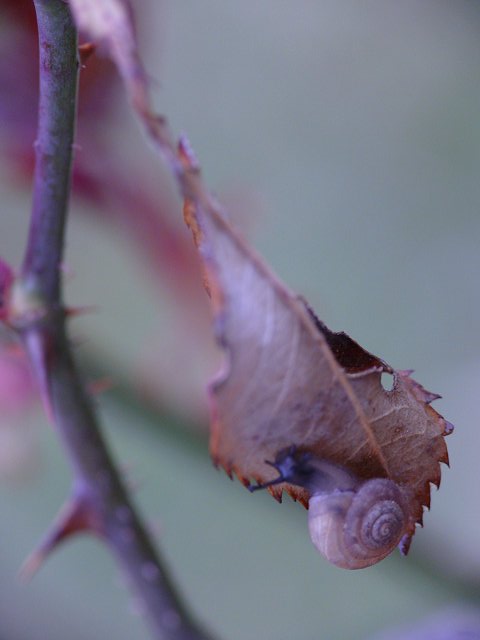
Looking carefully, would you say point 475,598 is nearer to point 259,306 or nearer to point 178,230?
point 178,230

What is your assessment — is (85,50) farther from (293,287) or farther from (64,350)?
(293,287)

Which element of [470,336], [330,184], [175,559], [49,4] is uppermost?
[49,4]

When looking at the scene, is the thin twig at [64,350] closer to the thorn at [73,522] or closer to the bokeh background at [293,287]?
the thorn at [73,522]

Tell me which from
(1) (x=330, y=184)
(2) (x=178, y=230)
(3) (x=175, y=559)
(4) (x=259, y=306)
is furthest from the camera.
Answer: (1) (x=330, y=184)

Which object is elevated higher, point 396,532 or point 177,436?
point 396,532

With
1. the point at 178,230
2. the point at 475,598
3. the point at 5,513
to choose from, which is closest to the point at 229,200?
the point at 178,230

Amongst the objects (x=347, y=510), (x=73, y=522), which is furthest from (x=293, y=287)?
(x=347, y=510)

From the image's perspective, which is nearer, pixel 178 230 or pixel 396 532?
pixel 396 532

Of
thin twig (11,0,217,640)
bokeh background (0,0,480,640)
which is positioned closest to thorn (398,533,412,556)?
thin twig (11,0,217,640)
